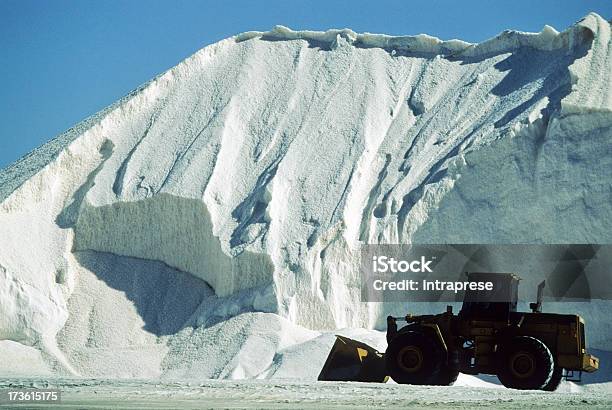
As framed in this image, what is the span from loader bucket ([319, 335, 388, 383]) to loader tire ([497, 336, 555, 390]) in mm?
2314

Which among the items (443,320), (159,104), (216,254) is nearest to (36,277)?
(216,254)

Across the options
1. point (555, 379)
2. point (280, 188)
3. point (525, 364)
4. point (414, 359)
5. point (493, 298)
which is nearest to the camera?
point (525, 364)

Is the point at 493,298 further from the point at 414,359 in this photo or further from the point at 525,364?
the point at 414,359

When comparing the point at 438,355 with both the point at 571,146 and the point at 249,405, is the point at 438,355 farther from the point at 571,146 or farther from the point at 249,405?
the point at 571,146

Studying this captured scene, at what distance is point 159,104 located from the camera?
3809 cm

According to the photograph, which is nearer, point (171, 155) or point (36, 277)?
point (36, 277)

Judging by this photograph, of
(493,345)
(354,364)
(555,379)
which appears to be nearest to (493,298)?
(493,345)

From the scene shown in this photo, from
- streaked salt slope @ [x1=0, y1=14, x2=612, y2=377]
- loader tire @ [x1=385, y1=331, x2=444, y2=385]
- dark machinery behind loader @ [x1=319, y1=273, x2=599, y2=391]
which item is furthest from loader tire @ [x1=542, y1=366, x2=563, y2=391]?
streaked salt slope @ [x1=0, y1=14, x2=612, y2=377]

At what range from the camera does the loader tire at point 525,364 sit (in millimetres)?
16828

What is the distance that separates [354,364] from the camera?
19.3 meters

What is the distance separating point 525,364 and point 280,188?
1752 centimetres

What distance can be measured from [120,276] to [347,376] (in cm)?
1532

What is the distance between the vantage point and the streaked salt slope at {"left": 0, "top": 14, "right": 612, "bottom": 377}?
31109mm

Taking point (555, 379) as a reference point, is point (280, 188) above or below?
above
